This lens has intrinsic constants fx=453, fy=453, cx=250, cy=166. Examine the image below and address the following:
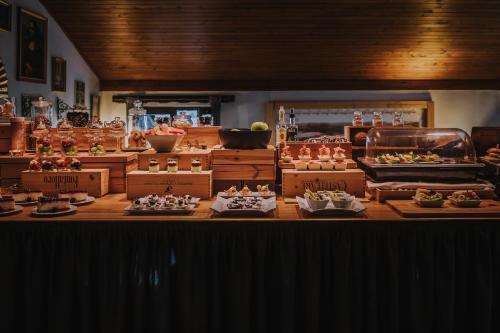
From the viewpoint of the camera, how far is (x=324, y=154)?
3.41 meters

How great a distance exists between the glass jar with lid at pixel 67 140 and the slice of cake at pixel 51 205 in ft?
2.44

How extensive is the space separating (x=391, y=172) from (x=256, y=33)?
16.8 feet

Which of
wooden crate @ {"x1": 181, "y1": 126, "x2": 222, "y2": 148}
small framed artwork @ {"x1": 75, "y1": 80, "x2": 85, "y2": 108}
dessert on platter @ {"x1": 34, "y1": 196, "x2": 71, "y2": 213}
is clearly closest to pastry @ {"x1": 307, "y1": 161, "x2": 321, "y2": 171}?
wooden crate @ {"x1": 181, "y1": 126, "x2": 222, "y2": 148}

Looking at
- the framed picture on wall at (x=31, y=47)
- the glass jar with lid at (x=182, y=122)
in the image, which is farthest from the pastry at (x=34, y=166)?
the framed picture on wall at (x=31, y=47)

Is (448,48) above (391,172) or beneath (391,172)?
above

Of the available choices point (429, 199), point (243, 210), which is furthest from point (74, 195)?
point (429, 199)

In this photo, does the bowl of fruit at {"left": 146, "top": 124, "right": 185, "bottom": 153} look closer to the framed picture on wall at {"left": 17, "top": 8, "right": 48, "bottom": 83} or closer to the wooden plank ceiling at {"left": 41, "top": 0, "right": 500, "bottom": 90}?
the framed picture on wall at {"left": 17, "top": 8, "right": 48, "bottom": 83}

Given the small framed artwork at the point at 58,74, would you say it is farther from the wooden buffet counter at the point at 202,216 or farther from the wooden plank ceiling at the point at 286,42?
the wooden buffet counter at the point at 202,216

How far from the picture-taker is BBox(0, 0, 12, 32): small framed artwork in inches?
225

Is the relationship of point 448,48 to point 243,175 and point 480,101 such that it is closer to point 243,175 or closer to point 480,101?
point 480,101

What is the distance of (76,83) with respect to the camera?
8211 mm
